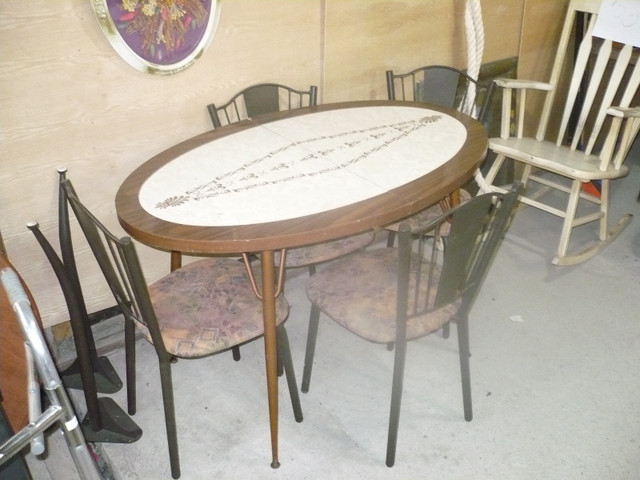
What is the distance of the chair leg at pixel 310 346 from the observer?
1.92m

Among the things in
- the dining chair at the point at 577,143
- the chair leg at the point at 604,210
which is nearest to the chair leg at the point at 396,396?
the dining chair at the point at 577,143

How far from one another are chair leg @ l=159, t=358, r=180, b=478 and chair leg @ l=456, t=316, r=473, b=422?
0.90 m

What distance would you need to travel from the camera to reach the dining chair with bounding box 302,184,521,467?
1.46 meters

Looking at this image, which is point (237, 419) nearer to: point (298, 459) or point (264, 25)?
point (298, 459)

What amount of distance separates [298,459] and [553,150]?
1.92m

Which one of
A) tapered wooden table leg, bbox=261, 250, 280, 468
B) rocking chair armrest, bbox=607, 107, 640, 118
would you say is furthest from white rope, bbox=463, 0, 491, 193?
tapered wooden table leg, bbox=261, 250, 280, 468

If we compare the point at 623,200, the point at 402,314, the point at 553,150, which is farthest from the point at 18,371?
the point at 623,200

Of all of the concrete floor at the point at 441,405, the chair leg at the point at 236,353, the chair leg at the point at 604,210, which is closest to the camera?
the concrete floor at the point at 441,405

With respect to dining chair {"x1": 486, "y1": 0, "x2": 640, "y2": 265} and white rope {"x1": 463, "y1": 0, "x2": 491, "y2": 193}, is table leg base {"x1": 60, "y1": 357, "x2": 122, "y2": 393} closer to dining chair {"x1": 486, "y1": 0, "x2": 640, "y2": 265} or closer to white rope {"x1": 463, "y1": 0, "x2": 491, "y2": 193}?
white rope {"x1": 463, "y1": 0, "x2": 491, "y2": 193}

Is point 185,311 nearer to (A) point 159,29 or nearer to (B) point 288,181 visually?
(B) point 288,181

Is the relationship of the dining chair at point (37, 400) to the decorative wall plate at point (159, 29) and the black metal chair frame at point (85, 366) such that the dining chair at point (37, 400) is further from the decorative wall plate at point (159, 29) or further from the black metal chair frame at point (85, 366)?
the decorative wall plate at point (159, 29)

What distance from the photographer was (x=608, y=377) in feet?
6.89

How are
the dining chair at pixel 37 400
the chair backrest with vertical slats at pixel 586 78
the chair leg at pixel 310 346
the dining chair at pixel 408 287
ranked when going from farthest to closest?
the chair backrest with vertical slats at pixel 586 78 < the chair leg at pixel 310 346 < the dining chair at pixel 408 287 < the dining chair at pixel 37 400

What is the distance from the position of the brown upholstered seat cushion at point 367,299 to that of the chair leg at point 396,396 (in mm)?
42
